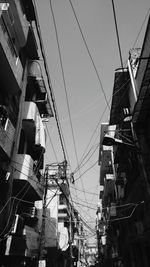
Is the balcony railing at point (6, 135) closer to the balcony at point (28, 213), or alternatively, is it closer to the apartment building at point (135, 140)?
the apartment building at point (135, 140)

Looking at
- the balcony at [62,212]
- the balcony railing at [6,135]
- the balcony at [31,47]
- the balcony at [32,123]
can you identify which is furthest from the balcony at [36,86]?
the balcony at [62,212]

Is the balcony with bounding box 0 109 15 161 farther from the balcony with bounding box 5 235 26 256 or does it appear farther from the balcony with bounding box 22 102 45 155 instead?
the balcony with bounding box 5 235 26 256

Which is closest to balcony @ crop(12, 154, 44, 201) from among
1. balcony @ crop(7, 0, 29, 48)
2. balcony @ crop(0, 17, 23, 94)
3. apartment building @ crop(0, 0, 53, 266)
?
apartment building @ crop(0, 0, 53, 266)

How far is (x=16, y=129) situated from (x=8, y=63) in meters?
3.53

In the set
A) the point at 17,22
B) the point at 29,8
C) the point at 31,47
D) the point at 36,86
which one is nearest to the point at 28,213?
the point at 36,86

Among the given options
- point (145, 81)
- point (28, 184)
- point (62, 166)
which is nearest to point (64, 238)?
point (62, 166)

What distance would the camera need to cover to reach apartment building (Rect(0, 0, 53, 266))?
8797 millimetres

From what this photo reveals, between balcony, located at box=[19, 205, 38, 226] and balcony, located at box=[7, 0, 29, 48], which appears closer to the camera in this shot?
balcony, located at box=[7, 0, 29, 48]

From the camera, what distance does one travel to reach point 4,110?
374 inches

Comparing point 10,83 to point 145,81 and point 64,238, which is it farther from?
point 64,238

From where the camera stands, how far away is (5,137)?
898 centimetres

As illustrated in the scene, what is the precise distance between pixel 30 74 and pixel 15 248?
10.8 m

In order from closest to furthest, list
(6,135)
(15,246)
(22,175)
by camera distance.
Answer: (15,246) → (6,135) → (22,175)

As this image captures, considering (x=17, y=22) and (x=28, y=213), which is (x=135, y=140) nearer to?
(x=28, y=213)
